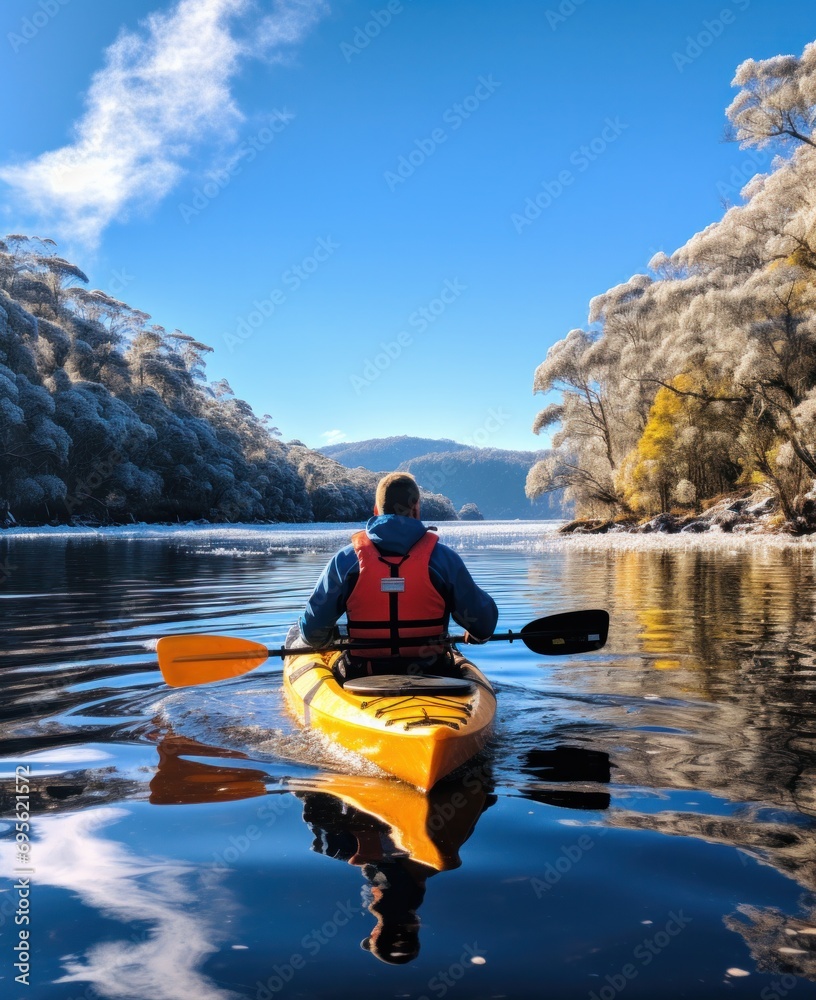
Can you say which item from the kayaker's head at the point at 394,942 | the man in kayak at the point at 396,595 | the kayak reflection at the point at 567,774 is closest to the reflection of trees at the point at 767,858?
the kayak reflection at the point at 567,774

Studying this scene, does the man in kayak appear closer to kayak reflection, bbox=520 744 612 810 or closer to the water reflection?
kayak reflection, bbox=520 744 612 810

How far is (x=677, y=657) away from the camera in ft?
21.6

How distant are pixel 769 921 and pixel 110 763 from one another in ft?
9.87

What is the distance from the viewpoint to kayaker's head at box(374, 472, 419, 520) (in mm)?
4383

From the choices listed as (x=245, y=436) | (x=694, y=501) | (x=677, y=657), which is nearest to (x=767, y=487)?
(x=694, y=501)

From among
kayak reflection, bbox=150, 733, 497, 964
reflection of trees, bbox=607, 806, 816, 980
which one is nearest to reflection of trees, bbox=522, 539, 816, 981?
reflection of trees, bbox=607, 806, 816, 980

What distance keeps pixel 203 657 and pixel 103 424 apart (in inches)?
1590

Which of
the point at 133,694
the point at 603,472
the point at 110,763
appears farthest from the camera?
the point at 603,472

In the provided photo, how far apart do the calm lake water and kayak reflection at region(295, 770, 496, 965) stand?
0.01m

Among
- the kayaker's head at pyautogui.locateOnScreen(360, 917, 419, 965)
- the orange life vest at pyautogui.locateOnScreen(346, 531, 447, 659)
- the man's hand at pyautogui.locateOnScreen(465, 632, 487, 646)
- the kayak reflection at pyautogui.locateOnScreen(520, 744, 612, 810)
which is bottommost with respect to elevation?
the kayak reflection at pyautogui.locateOnScreen(520, 744, 612, 810)

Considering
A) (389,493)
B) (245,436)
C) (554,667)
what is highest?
(245,436)

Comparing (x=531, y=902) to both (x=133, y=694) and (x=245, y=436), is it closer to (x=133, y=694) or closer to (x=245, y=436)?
(x=133, y=694)

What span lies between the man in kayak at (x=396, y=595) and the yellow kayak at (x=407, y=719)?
28 cm

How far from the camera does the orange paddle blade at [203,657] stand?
483 centimetres
